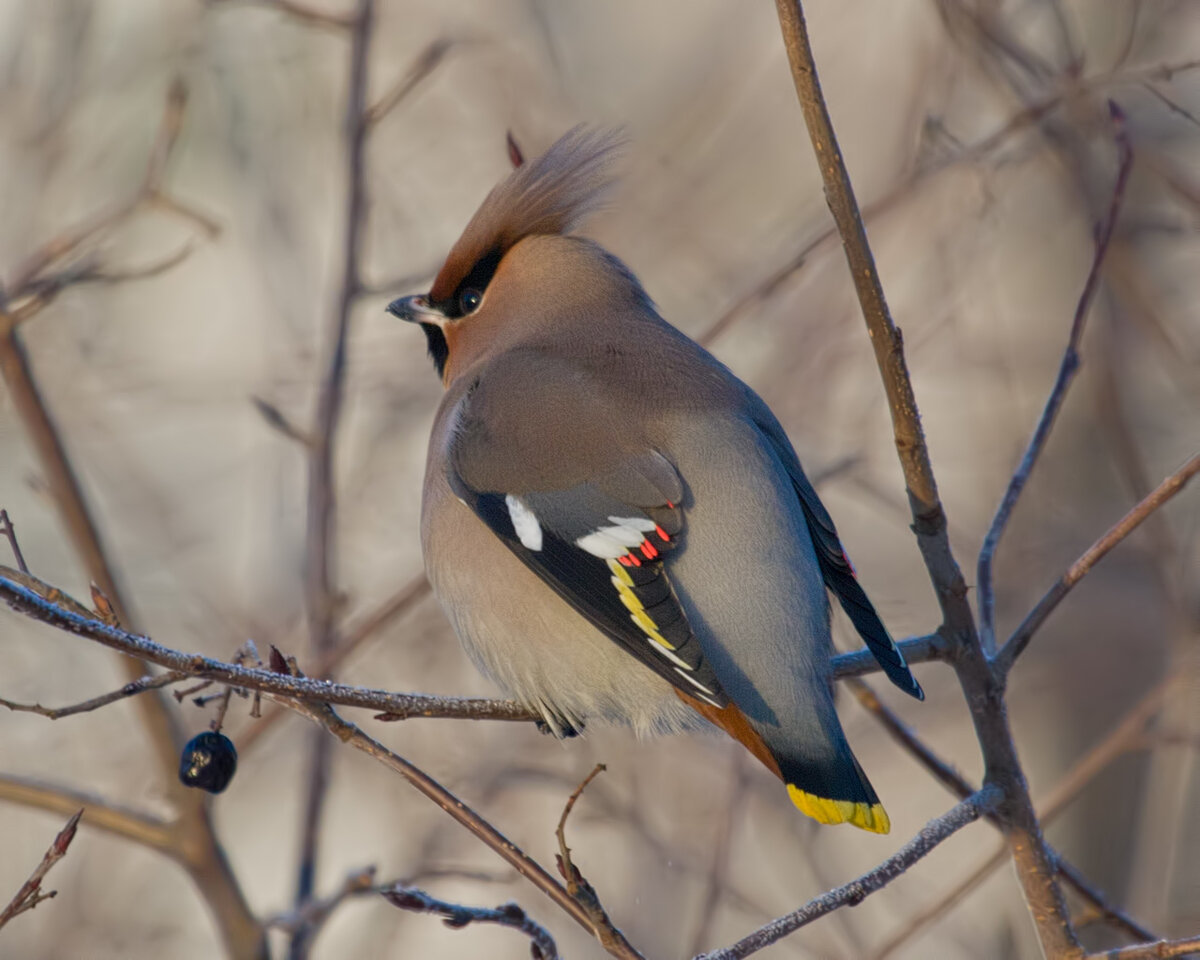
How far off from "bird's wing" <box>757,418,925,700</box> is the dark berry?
1.26 metres

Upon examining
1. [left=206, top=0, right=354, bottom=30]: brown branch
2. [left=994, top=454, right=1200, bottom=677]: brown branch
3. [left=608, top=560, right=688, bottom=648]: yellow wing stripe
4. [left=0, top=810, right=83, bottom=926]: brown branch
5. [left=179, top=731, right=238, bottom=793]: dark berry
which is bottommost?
[left=0, top=810, right=83, bottom=926]: brown branch

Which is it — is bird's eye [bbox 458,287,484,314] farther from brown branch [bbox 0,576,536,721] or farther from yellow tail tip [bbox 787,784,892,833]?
yellow tail tip [bbox 787,784,892,833]

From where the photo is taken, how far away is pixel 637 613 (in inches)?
117

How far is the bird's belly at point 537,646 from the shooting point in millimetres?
3223

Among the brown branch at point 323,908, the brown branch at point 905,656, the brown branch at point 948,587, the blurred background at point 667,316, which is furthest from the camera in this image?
the blurred background at point 667,316

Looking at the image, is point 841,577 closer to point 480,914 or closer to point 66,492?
point 480,914

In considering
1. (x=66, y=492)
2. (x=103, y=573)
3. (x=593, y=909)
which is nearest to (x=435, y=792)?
(x=593, y=909)

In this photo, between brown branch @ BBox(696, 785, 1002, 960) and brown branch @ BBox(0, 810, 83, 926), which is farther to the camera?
brown branch @ BBox(0, 810, 83, 926)

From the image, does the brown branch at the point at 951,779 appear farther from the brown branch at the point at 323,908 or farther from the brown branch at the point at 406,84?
the brown branch at the point at 406,84

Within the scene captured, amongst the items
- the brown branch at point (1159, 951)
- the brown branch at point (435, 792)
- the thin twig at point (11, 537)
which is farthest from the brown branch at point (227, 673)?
the brown branch at point (1159, 951)

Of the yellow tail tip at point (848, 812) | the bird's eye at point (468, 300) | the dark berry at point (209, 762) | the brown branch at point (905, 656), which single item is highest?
the bird's eye at point (468, 300)

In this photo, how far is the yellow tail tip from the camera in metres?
2.74

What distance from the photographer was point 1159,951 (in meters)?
2.31

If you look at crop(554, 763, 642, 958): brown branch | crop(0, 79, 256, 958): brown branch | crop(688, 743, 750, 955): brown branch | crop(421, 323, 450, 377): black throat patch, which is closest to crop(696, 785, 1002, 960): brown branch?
crop(554, 763, 642, 958): brown branch
